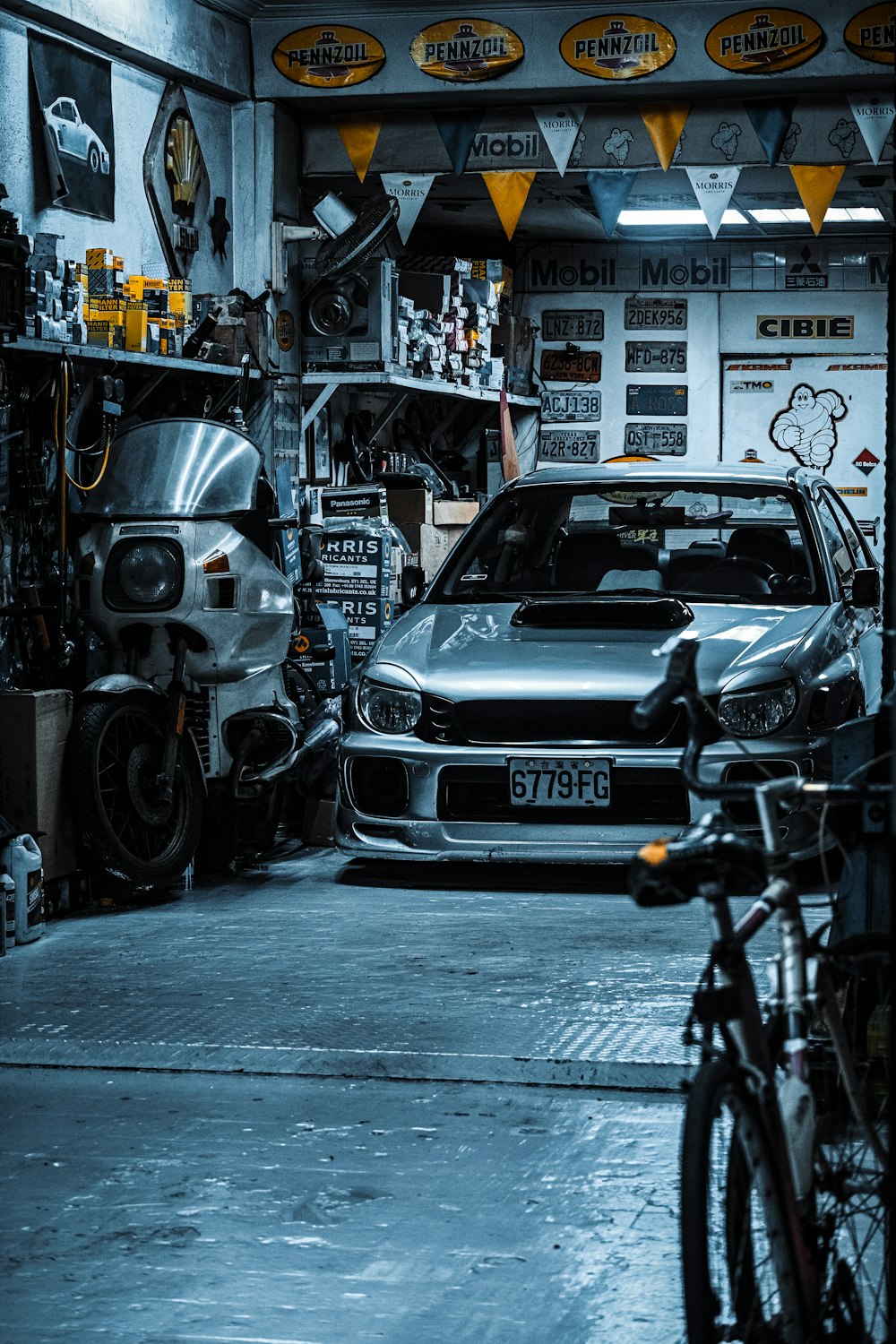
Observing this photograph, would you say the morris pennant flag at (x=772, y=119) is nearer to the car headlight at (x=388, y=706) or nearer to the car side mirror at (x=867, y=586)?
the car side mirror at (x=867, y=586)

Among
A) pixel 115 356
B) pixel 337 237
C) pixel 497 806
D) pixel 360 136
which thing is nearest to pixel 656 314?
pixel 360 136

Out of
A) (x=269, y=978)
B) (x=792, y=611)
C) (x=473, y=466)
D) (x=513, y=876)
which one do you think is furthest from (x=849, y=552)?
(x=473, y=466)

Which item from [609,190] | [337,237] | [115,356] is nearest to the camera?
[115,356]

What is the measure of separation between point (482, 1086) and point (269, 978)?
1.15m

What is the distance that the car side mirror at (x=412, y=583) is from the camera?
690 cm

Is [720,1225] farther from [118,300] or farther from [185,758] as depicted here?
[118,300]

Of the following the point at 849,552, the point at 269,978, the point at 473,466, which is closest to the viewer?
the point at 269,978

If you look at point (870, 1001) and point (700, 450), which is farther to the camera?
point (700, 450)

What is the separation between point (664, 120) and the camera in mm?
9109

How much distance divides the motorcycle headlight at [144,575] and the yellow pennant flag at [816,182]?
452 centimetres

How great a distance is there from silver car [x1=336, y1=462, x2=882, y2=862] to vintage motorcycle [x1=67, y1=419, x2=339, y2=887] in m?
→ 0.57

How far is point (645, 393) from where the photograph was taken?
14.7m

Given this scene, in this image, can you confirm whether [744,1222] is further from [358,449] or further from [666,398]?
[666,398]

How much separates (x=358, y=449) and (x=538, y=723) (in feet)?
17.1
